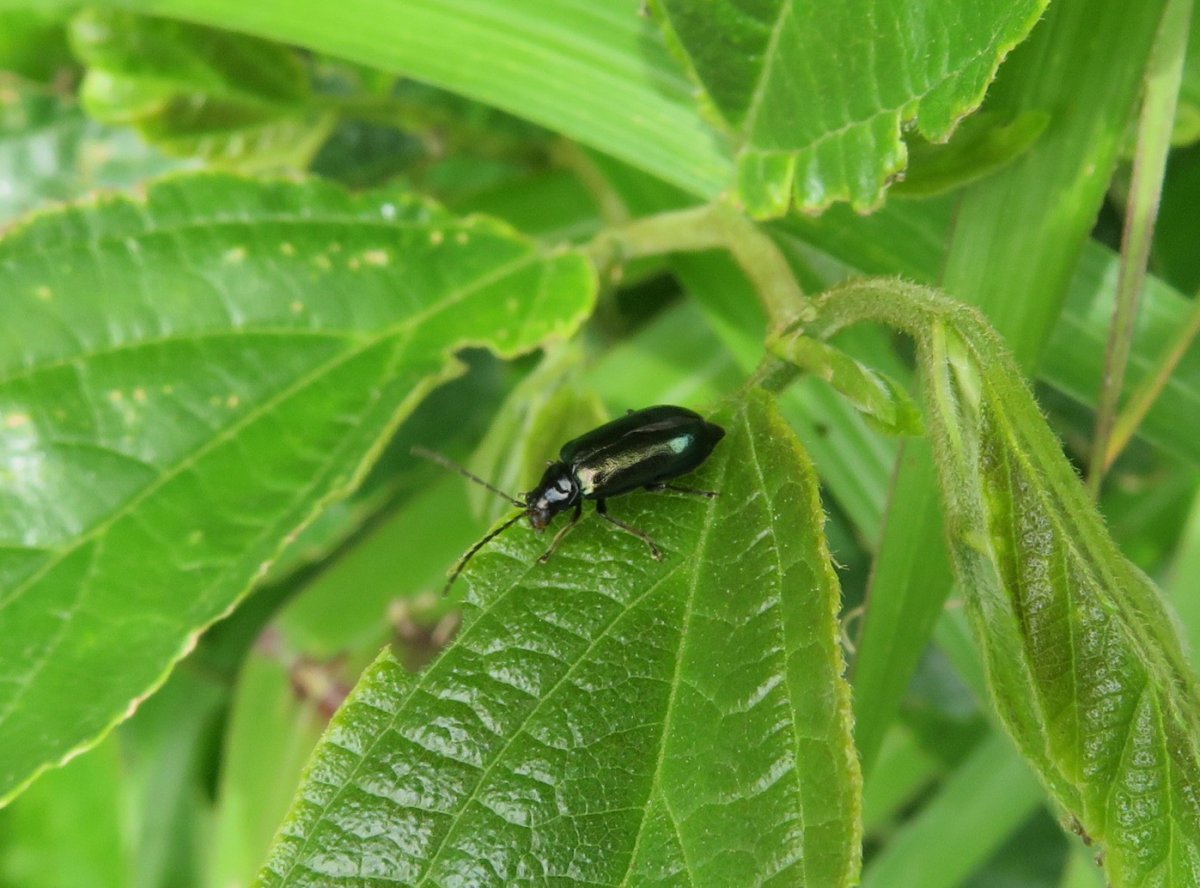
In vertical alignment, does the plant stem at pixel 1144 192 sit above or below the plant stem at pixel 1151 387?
above

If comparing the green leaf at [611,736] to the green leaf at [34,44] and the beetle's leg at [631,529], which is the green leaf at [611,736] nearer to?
the beetle's leg at [631,529]

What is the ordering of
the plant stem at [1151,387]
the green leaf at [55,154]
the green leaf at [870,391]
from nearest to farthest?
the green leaf at [870,391]
the plant stem at [1151,387]
the green leaf at [55,154]

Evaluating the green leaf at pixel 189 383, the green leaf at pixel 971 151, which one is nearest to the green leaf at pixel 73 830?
the green leaf at pixel 189 383

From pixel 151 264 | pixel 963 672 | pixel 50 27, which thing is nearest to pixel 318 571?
Answer: pixel 151 264

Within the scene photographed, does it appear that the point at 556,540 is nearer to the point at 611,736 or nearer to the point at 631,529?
the point at 631,529

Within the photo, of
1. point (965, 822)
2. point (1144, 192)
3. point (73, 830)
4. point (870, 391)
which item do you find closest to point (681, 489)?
point (870, 391)

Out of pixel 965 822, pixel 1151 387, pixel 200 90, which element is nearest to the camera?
pixel 1151 387

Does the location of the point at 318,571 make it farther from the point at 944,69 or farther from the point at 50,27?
the point at 944,69

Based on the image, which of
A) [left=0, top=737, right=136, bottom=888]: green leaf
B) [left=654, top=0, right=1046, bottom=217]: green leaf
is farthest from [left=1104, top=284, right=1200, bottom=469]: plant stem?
[left=0, top=737, right=136, bottom=888]: green leaf
